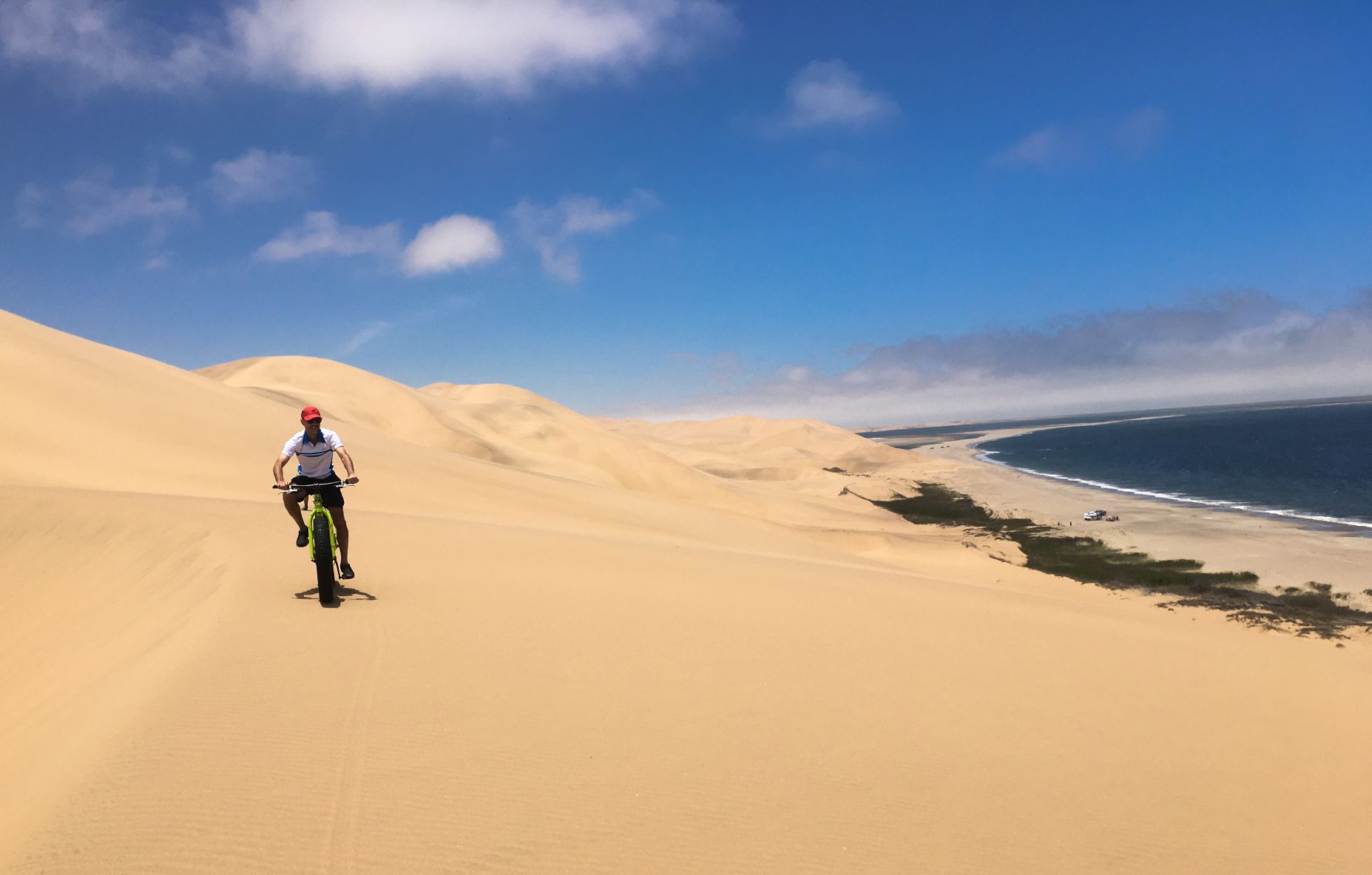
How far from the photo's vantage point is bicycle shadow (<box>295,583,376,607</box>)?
6.92m

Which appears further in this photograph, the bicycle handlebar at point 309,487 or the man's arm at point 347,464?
the man's arm at point 347,464

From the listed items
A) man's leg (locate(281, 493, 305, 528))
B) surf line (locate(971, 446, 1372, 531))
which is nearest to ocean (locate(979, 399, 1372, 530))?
surf line (locate(971, 446, 1372, 531))

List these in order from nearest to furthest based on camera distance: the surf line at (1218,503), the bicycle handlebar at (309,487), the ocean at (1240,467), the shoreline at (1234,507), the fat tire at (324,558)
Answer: the fat tire at (324,558) < the bicycle handlebar at (309,487) < the shoreline at (1234,507) < the surf line at (1218,503) < the ocean at (1240,467)

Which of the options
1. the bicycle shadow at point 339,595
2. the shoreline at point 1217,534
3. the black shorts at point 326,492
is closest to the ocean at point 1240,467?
the shoreline at point 1217,534

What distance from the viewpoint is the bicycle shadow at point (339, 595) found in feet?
22.7

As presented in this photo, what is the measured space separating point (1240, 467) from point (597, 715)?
8205 centimetres

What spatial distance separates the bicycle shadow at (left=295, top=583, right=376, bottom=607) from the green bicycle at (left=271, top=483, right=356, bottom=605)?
134 millimetres

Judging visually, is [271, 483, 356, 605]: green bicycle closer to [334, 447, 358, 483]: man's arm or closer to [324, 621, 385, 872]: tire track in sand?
[334, 447, 358, 483]: man's arm

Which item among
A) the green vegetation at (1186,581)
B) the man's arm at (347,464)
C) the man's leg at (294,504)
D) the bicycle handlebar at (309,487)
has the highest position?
the man's arm at (347,464)

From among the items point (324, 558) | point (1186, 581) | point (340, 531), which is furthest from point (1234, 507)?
point (324, 558)

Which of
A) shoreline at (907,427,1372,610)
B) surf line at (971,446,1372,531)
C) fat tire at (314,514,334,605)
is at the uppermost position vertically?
fat tire at (314,514,334,605)

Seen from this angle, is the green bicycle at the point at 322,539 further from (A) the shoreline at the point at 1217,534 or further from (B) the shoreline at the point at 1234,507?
(B) the shoreline at the point at 1234,507

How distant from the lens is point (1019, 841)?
421cm

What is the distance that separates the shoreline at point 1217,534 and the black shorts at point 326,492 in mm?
25072
